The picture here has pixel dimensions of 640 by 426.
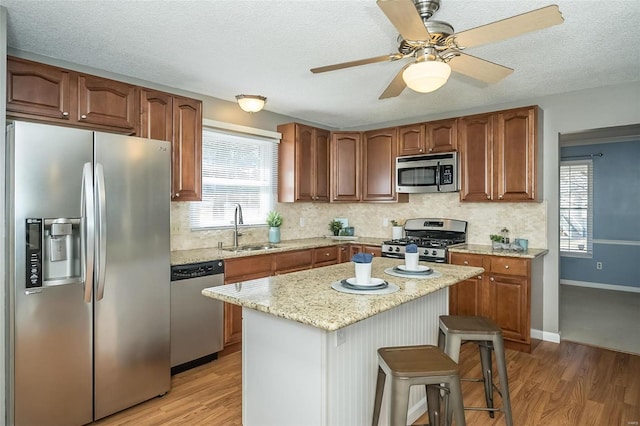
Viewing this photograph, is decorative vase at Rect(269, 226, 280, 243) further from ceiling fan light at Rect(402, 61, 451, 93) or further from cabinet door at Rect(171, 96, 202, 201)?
ceiling fan light at Rect(402, 61, 451, 93)

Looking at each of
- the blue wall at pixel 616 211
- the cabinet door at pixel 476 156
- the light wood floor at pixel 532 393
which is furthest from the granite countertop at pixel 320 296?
the blue wall at pixel 616 211

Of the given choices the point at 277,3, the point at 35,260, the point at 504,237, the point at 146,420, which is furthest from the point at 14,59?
the point at 504,237

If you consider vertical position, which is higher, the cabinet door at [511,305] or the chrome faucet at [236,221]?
the chrome faucet at [236,221]

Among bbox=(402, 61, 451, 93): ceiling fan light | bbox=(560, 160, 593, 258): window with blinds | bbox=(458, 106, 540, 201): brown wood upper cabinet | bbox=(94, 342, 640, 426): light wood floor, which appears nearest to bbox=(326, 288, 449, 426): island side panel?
bbox=(94, 342, 640, 426): light wood floor

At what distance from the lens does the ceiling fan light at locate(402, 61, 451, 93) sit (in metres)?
1.82

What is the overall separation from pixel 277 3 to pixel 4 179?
1763 mm

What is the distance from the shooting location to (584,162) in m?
6.06

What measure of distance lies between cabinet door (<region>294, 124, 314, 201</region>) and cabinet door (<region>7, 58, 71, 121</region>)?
239 cm

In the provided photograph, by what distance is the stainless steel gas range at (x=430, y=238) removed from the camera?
400 centimetres

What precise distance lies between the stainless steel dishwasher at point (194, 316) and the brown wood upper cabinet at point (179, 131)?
2.27 ft

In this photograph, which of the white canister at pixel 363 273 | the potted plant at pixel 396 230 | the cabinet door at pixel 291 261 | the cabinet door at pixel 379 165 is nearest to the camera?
the white canister at pixel 363 273

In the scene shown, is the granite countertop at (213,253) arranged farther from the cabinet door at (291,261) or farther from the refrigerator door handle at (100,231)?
the refrigerator door handle at (100,231)

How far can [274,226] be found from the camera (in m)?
4.42

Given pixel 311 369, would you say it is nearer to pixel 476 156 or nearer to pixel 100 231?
pixel 100 231
